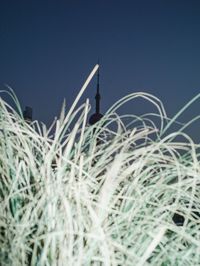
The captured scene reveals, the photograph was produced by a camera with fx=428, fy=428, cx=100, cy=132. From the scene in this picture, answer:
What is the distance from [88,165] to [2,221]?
13.1 inches

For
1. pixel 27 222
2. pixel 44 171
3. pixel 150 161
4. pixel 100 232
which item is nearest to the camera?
pixel 100 232

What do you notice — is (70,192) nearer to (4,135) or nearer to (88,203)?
(88,203)

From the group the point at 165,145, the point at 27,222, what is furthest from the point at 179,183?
the point at 27,222

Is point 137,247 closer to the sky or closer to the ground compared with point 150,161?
closer to the ground

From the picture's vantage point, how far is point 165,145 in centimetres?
113

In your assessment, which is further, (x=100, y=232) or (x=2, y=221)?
(x=2, y=221)

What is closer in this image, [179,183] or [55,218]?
[55,218]

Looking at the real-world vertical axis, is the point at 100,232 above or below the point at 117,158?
below

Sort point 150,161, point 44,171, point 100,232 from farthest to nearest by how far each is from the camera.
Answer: point 150,161 < point 44,171 < point 100,232

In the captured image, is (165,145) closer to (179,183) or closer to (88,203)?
(179,183)

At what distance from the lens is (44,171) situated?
1.08 m

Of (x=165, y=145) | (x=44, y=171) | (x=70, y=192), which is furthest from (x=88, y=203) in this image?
(x=165, y=145)

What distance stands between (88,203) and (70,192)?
7 centimetres

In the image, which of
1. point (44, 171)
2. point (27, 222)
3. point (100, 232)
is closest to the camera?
point (100, 232)
